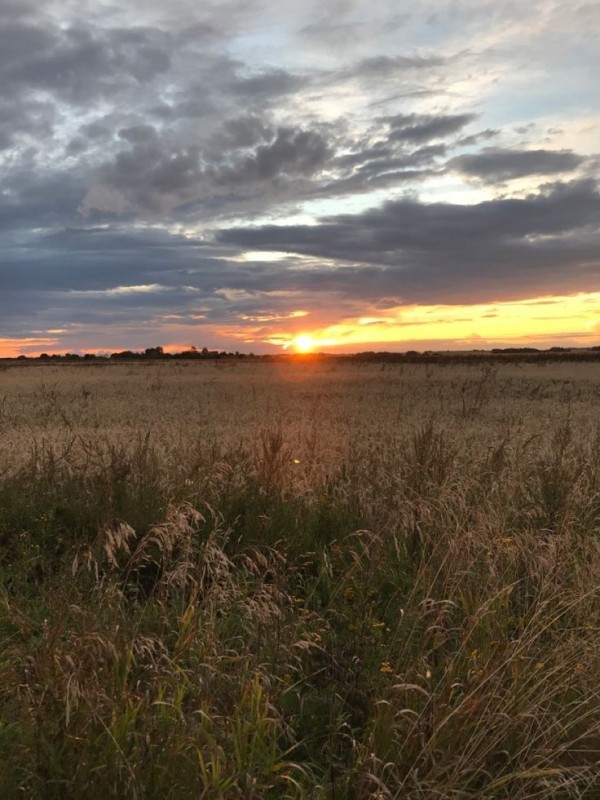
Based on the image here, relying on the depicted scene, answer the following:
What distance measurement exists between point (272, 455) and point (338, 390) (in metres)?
19.1

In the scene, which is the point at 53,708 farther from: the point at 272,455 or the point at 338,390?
the point at 338,390

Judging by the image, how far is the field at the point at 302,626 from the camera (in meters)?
2.59

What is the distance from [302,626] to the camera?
4188 millimetres

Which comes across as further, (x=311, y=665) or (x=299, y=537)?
(x=299, y=537)

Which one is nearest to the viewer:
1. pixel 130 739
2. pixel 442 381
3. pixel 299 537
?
pixel 130 739

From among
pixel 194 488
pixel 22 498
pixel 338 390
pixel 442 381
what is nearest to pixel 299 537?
pixel 194 488

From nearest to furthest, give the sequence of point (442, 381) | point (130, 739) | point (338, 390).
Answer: point (130, 739) → point (338, 390) → point (442, 381)

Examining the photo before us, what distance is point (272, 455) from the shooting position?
7.43 meters

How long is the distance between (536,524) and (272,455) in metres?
2.98

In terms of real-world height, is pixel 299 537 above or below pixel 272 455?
below

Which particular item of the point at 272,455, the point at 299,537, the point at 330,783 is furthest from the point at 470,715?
the point at 272,455

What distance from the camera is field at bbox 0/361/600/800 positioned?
8.50 ft

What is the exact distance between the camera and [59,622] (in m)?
2.68

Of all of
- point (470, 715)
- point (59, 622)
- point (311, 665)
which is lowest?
point (311, 665)
